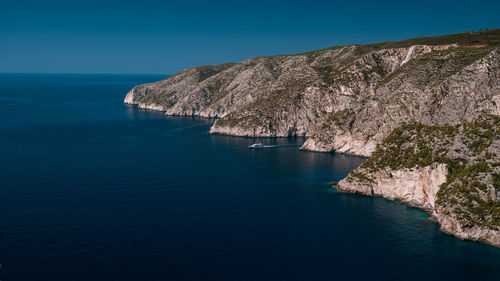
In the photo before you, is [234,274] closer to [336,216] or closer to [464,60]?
[336,216]

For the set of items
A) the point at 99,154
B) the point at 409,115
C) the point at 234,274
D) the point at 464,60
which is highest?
the point at 464,60

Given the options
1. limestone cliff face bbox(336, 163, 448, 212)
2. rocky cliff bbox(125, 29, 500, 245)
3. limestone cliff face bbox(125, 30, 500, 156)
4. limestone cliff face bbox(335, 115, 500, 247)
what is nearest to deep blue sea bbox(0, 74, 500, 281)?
limestone cliff face bbox(336, 163, 448, 212)

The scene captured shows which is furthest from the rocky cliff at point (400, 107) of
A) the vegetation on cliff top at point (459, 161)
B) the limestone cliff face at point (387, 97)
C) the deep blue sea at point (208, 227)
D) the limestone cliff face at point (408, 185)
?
the deep blue sea at point (208, 227)

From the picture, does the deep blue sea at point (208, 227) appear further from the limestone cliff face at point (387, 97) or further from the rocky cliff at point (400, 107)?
the limestone cliff face at point (387, 97)

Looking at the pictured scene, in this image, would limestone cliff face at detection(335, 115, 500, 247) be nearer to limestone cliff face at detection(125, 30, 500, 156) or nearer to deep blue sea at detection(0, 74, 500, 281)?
deep blue sea at detection(0, 74, 500, 281)

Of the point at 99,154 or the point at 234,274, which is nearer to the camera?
the point at 234,274

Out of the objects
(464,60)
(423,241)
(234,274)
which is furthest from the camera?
(464,60)

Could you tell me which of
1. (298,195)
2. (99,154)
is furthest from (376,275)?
(99,154)

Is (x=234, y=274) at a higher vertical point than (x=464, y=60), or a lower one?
lower
